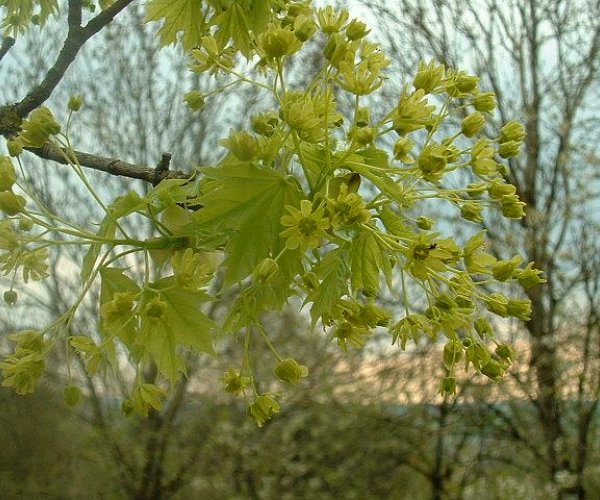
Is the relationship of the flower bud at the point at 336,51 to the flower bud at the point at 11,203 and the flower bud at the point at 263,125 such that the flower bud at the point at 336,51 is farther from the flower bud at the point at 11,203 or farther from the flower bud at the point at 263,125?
the flower bud at the point at 11,203

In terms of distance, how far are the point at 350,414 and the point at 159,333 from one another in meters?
3.96

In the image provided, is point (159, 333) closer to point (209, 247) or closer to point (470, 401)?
point (209, 247)

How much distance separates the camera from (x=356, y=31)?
2.46 feet

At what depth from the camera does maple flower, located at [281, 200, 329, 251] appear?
0.64 metres

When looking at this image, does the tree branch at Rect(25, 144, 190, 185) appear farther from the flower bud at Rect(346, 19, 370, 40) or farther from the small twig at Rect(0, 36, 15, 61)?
the small twig at Rect(0, 36, 15, 61)

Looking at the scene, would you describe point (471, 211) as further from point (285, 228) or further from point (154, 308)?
point (154, 308)

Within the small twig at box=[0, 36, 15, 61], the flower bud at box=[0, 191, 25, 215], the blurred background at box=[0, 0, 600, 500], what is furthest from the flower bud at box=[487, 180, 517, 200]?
the blurred background at box=[0, 0, 600, 500]

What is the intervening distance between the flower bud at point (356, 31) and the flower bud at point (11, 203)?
0.39m

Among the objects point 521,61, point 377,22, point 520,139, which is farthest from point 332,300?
point 521,61

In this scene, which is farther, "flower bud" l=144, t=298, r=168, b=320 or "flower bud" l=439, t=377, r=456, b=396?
"flower bud" l=439, t=377, r=456, b=396

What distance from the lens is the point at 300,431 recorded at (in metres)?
5.02

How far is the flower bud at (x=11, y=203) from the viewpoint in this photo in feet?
2.30

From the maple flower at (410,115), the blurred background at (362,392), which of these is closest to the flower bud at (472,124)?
the maple flower at (410,115)

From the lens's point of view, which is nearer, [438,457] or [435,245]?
[435,245]
